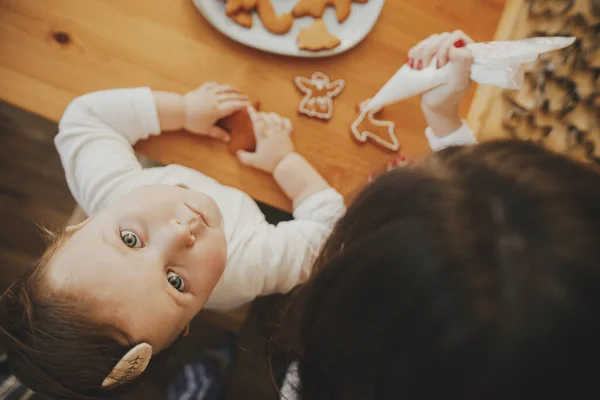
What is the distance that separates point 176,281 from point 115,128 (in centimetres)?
26

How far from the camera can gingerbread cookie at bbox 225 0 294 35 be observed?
2.50 ft

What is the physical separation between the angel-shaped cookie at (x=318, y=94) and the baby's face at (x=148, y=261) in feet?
0.71

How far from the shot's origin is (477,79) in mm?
664

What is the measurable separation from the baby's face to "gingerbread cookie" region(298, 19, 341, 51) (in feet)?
0.96

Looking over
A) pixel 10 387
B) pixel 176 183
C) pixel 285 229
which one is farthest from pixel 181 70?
pixel 10 387

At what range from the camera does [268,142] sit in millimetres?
722

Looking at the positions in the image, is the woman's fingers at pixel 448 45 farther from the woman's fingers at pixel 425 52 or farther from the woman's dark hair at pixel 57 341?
the woman's dark hair at pixel 57 341

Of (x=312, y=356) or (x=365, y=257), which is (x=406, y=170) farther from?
(x=312, y=356)

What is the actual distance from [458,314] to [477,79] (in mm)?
409

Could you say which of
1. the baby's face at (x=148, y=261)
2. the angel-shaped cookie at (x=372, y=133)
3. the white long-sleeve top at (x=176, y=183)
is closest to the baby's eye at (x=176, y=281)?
the baby's face at (x=148, y=261)

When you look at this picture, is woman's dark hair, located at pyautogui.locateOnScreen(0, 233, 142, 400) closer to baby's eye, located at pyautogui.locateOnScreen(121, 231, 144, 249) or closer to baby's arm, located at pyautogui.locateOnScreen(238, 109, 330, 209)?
baby's eye, located at pyautogui.locateOnScreen(121, 231, 144, 249)

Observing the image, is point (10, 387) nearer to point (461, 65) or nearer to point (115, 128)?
point (115, 128)

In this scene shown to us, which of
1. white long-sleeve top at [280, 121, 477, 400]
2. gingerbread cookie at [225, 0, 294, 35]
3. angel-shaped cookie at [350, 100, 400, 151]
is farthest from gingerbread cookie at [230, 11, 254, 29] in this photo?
white long-sleeve top at [280, 121, 477, 400]

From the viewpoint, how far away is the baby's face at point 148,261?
54cm
